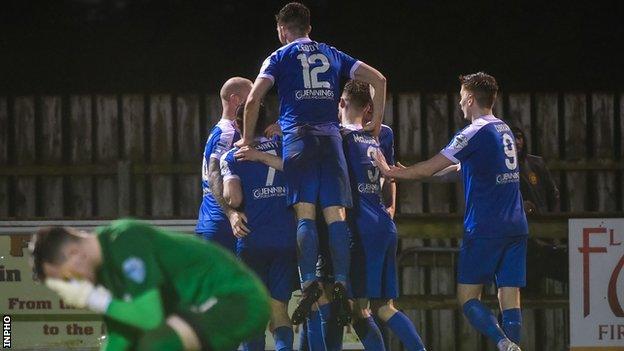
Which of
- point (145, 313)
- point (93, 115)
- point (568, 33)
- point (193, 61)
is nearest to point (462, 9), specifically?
point (568, 33)

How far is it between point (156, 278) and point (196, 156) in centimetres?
770

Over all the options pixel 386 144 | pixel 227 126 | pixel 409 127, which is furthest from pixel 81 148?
pixel 386 144

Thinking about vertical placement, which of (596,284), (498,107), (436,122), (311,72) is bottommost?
(596,284)

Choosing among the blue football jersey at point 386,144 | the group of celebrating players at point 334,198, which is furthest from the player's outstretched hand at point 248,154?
the blue football jersey at point 386,144

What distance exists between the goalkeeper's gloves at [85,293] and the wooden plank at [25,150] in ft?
25.5

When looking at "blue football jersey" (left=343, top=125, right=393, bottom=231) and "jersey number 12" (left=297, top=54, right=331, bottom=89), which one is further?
"blue football jersey" (left=343, top=125, right=393, bottom=231)

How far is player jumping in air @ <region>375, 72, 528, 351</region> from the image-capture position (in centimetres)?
973

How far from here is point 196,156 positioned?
1327 cm

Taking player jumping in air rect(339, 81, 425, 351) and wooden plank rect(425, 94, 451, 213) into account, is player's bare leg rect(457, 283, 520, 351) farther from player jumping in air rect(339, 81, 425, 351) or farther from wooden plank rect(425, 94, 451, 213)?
wooden plank rect(425, 94, 451, 213)

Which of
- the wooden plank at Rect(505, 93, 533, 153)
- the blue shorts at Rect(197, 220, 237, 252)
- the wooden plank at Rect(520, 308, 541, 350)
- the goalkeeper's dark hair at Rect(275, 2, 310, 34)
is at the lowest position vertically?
the wooden plank at Rect(520, 308, 541, 350)

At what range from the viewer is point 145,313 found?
18.1 ft

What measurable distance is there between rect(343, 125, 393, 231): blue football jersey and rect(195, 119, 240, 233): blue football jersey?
785 millimetres

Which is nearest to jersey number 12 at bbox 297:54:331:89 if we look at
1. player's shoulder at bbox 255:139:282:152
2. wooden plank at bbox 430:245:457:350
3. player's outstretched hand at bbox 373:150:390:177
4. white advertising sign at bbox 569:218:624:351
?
player's shoulder at bbox 255:139:282:152

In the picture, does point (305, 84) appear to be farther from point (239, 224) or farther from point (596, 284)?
point (596, 284)
